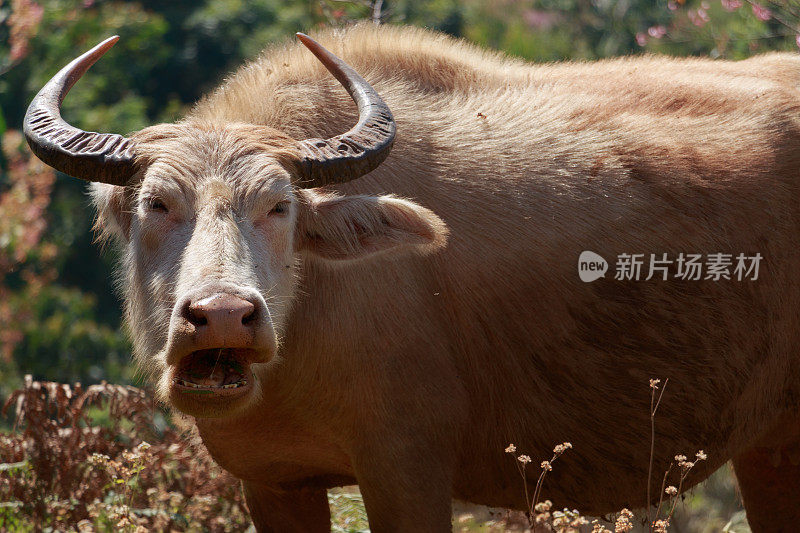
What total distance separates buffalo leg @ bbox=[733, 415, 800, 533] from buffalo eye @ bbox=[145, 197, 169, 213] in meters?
3.70

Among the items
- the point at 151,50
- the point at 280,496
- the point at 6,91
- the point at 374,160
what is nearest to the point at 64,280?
the point at 6,91

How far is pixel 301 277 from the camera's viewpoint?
4.68m

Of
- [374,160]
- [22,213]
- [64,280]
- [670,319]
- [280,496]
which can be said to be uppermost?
[374,160]

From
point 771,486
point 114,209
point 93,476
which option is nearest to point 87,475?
point 93,476

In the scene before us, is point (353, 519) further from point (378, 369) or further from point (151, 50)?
point (151, 50)

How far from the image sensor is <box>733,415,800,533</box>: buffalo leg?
6159 millimetres

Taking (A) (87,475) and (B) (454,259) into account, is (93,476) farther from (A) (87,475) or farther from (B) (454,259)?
(B) (454,259)

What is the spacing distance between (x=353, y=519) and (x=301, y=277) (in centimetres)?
273

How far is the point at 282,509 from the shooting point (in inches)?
210

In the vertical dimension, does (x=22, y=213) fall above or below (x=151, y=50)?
below

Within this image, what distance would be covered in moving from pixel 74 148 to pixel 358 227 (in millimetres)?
1207

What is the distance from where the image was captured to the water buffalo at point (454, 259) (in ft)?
14.4

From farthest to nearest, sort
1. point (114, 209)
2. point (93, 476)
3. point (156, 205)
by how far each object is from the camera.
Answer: point (93, 476) < point (114, 209) < point (156, 205)

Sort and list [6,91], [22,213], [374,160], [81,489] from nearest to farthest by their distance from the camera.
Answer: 1. [374,160]
2. [81,489]
3. [22,213]
4. [6,91]
